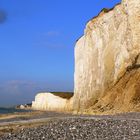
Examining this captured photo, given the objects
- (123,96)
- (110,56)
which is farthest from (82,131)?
(110,56)

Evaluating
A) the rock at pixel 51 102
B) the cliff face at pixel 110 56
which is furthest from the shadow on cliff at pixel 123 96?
the rock at pixel 51 102

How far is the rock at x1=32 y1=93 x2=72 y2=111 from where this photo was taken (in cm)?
8822

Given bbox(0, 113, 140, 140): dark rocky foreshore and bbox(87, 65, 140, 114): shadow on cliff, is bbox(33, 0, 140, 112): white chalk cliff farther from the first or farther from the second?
bbox(0, 113, 140, 140): dark rocky foreshore

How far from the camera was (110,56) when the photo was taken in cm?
5103

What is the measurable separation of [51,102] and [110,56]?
53694 millimetres

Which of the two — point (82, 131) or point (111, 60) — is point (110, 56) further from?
point (82, 131)

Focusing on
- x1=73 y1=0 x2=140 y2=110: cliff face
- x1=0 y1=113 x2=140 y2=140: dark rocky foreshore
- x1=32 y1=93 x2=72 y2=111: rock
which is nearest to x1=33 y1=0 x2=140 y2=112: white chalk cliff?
x1=73 y1=0 x2=140 y2=110: cliff face

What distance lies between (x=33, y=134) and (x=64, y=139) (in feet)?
7.17

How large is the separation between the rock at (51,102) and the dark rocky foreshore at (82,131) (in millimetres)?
60796

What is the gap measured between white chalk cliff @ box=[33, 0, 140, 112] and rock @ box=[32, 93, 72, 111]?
24.8 m

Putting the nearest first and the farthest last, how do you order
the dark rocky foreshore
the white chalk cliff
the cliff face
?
the dark rocky foreshore → the white chalk cliff → the cliff face

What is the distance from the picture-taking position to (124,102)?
41.5 m

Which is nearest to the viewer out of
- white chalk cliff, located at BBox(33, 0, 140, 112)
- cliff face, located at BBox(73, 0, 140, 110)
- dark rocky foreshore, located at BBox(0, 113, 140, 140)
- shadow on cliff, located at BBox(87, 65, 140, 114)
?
dark rocky foreshore, located at BBox(0, 113, 140, 140)

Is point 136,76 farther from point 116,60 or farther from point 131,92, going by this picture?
point 116,60
